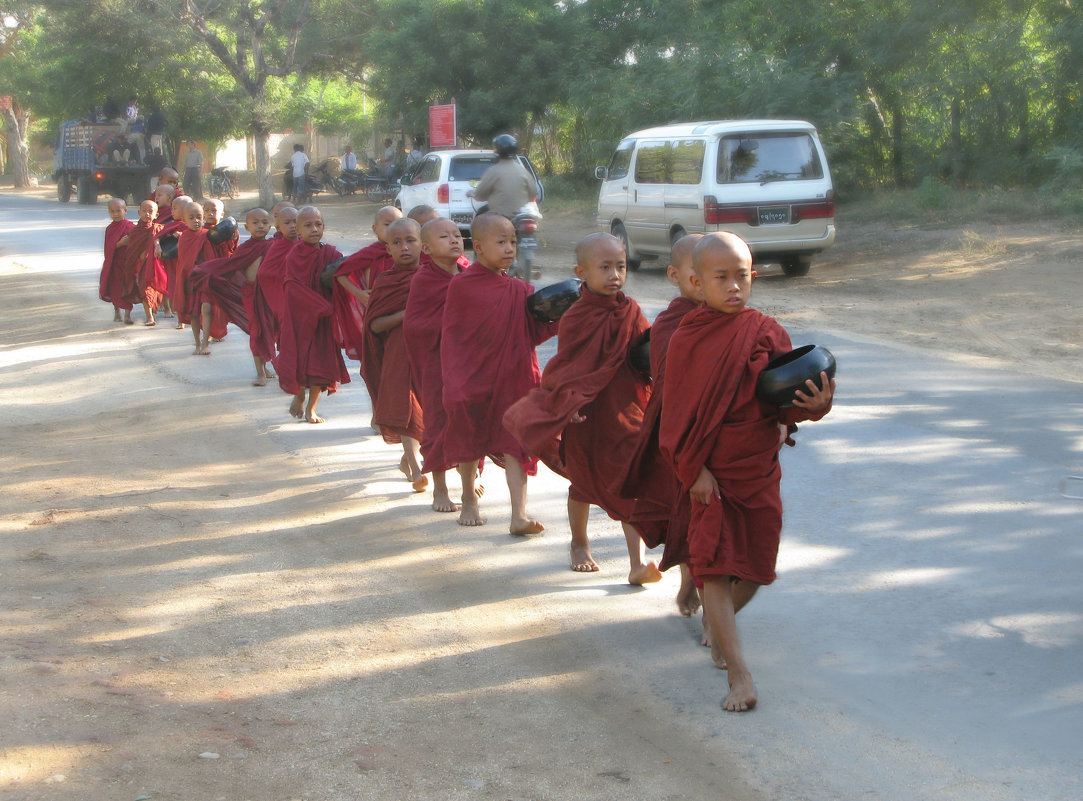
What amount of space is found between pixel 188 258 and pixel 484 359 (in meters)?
6.72

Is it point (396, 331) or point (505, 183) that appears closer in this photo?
point (396, 331)

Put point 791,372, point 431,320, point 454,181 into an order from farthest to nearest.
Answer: point 454,181 → point 431,320 → point 791,372

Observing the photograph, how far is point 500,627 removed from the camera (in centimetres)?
469

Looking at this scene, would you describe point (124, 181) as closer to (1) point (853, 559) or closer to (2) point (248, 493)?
(2) point (248, 493)

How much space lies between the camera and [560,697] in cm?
403

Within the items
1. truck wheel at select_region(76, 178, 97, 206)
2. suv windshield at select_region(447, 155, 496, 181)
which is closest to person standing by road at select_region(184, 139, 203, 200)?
truck wheel at select_region(76, 178, 97, 206)

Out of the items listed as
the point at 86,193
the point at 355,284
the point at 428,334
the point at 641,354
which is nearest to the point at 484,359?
the point at 428,334

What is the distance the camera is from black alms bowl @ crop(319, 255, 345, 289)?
7660mm

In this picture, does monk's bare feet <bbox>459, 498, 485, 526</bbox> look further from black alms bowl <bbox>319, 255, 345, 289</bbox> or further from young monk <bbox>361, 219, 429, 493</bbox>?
black alms bowl <bbox>319, 255, 345, 289</bbox>

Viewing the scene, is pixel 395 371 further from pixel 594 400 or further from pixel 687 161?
pixel 687 161

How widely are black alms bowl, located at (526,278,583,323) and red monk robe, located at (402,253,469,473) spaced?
30.4 inches

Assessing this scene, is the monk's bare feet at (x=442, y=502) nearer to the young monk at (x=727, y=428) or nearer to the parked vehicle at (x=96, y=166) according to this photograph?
the young monk at (x=727, y=428)

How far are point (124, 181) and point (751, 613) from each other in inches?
1305

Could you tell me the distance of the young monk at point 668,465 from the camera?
4.28 metres
